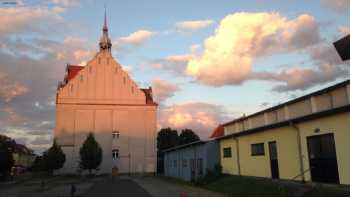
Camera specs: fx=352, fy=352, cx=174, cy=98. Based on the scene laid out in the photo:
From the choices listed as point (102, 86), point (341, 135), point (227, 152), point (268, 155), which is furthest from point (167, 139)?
point (341, 135)

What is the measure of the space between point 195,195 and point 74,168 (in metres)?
36.0

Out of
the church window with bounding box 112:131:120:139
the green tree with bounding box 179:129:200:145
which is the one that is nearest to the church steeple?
the church window with bounding box 112:131:120:139

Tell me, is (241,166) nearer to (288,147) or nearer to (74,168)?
(288,147)

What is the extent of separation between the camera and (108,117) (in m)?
57.8

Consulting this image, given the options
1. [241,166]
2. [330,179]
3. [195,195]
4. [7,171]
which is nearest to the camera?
[330,179]

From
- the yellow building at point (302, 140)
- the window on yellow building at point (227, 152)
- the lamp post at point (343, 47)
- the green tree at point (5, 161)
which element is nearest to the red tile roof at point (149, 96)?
the green tree at point (5, 161)

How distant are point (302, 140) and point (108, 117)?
42.9 m

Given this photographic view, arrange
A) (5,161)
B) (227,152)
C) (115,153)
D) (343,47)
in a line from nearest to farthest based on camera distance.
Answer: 1. (343,47)
2. (227,152)
3. (5,161)
4. (115,153)

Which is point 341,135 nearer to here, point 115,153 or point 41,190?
point 41,190

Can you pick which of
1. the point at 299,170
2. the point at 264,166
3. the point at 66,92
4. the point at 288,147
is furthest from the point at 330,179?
the point at 66,92

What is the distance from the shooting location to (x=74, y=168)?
53.9 metres

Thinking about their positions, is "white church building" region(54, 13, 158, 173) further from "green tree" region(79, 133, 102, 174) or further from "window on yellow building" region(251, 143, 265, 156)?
"window on yellow building" region(251, 143, 265, 156)

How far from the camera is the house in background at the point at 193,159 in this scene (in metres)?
32.3

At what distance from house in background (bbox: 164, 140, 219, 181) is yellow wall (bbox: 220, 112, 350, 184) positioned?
137 centimetres
